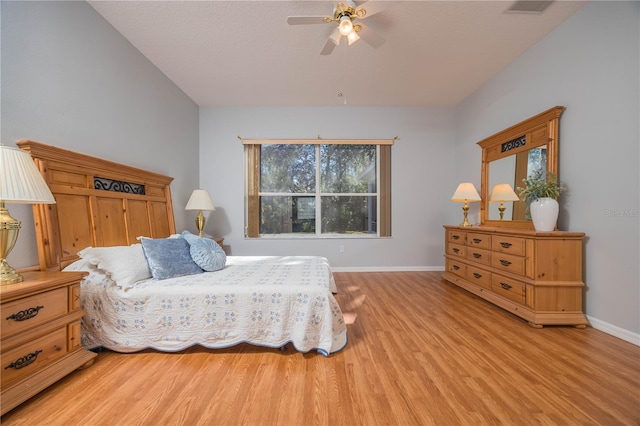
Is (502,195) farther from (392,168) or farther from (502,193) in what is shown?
(392,168)

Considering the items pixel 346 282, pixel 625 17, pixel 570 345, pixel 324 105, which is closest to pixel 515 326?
pixel 570 345

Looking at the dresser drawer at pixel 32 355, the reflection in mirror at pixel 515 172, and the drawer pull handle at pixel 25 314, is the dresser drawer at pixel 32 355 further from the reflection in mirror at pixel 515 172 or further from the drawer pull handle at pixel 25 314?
the reflection in mirror at pixel 515 172

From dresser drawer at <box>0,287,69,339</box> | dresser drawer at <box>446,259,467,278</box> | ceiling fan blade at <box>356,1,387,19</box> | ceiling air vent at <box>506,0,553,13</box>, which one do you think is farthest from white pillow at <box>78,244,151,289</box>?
ceiling air vent at <box>506,0,553,13</box>

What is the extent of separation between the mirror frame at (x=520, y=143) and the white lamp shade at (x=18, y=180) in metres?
4.08

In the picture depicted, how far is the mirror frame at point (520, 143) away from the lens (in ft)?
8.16

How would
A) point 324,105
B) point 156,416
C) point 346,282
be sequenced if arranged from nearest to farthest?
point 156,416, point 346,282, point 324,105

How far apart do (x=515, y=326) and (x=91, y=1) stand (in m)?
4.70

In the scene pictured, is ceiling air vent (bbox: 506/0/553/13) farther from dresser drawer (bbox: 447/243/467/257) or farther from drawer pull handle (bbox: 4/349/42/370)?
drawer pull handle (bbox: 4/349/42/370)

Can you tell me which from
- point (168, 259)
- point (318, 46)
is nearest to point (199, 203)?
point (168, 259)

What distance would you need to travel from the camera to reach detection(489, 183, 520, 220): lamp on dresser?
120 inches

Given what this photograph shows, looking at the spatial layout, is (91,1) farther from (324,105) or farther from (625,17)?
(625,17)

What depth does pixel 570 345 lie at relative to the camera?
1.89 meters

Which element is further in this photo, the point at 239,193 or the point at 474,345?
the point at 239,193

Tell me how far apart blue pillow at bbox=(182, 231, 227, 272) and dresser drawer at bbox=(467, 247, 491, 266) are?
113 inches
